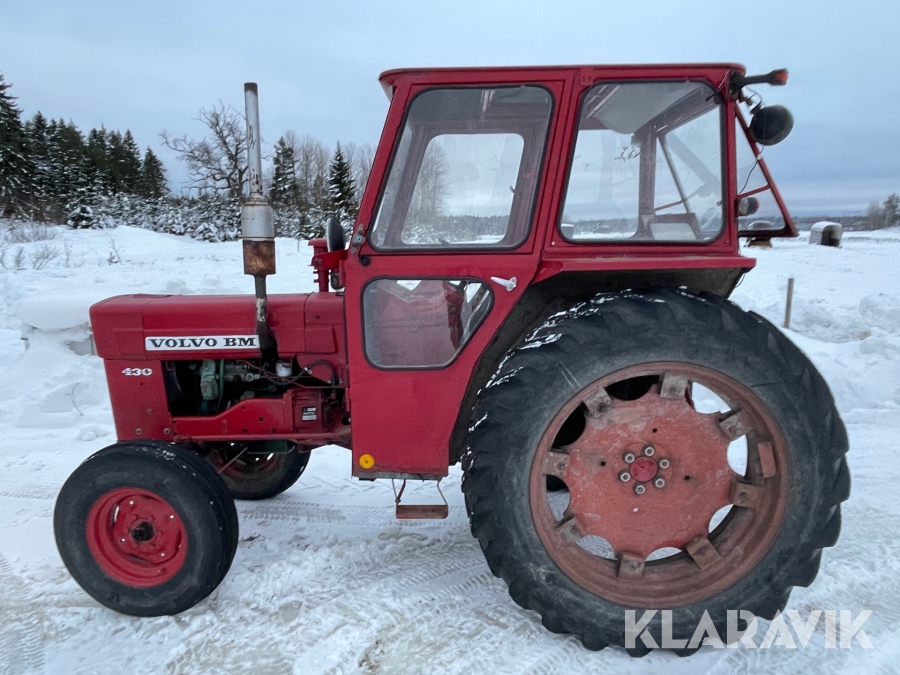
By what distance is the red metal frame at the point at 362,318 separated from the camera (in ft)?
6.71

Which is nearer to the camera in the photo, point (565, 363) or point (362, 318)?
point (565, 363)

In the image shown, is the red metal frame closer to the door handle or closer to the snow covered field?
the door handle

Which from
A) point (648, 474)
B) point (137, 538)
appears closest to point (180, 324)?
point (137, 538)

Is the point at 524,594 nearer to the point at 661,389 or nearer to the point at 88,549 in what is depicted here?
the point at 661,389

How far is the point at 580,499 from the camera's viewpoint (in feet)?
7.04

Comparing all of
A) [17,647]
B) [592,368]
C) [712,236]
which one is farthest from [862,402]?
[17,647]

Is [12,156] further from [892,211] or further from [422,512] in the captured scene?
[892,211]

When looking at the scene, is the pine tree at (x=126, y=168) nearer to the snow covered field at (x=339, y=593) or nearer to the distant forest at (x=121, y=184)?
the distant forest at (x=121, y=184)

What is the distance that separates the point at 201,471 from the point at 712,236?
2.23 metres

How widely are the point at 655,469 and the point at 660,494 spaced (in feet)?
0.35

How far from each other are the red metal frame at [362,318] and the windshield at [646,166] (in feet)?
0.16

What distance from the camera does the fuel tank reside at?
2602mm

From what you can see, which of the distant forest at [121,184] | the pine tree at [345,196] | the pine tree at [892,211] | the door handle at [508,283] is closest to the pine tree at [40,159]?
the distant forest at [121,184]

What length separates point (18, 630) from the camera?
7.27 ft
